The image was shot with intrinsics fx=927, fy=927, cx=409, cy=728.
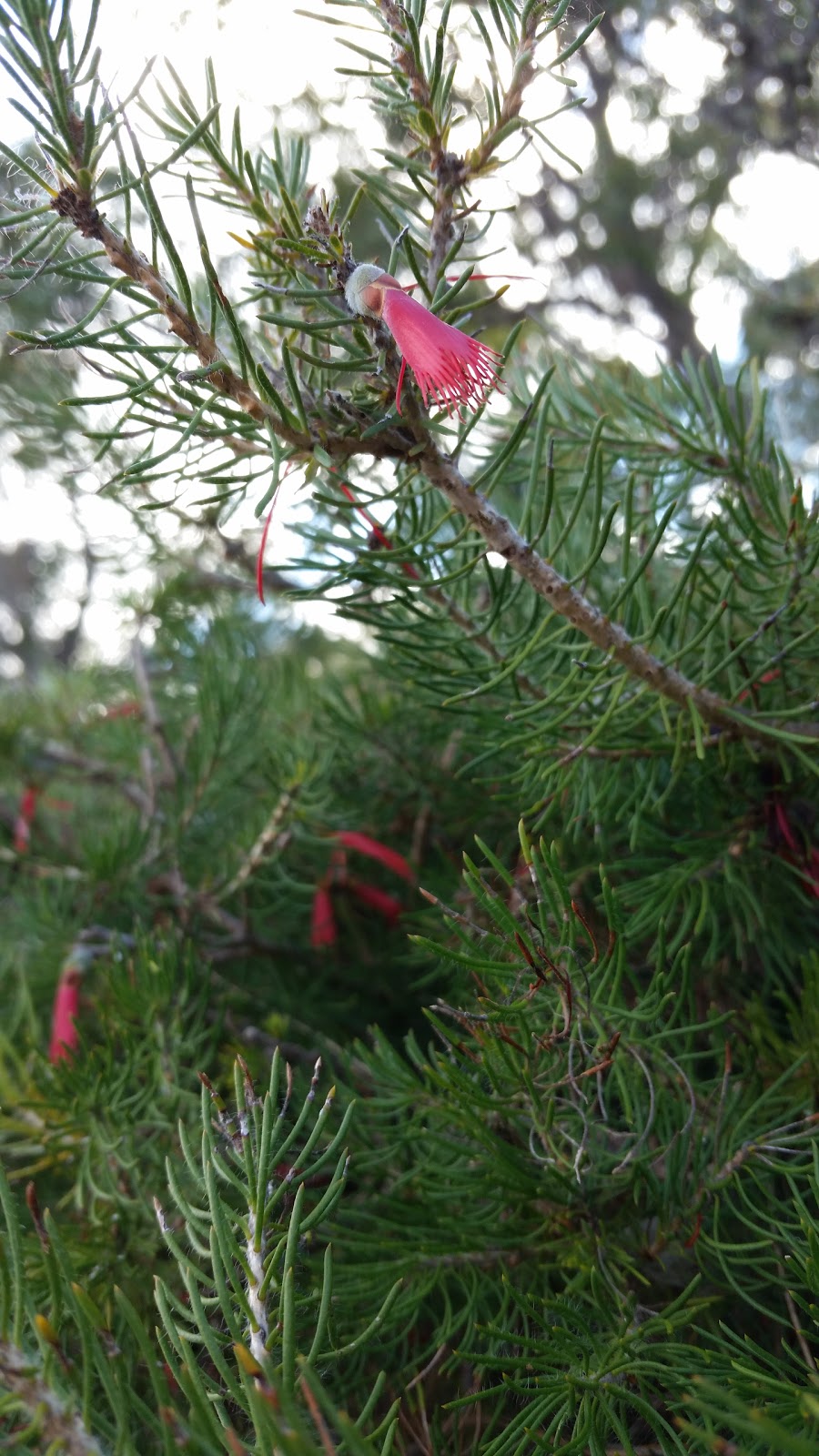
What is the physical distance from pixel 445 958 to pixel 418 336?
17 cm

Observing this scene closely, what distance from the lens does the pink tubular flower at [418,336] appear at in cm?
26

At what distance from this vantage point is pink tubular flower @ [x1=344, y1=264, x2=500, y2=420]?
26 cm

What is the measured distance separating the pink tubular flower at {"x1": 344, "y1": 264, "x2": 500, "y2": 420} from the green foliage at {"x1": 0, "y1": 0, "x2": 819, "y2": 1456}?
0.01 meters

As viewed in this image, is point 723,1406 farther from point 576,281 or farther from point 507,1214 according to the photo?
point 576,281

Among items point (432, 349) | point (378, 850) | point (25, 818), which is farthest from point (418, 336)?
point (25, 818)

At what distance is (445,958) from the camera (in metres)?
0.26

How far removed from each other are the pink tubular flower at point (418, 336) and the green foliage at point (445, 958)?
0.03 ft

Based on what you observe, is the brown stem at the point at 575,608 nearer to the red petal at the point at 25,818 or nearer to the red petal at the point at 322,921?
the red petal at the point at 322,921

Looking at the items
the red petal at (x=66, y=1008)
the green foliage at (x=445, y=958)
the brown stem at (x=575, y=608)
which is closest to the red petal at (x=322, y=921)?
the green foliage at (x=445, y=958)

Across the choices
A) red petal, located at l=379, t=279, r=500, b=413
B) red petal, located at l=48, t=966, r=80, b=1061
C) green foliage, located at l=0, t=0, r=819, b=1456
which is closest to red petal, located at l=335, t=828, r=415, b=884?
green foliage, located at l=0, t=0, r=819, b=1456

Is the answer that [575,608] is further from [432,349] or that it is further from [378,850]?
[378,850]

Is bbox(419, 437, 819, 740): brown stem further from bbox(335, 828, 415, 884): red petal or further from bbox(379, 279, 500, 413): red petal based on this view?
bbox(335, 828, 415, 884): red petal

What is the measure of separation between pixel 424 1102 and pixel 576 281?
5.65ft

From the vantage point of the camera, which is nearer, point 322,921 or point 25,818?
point 322,921
